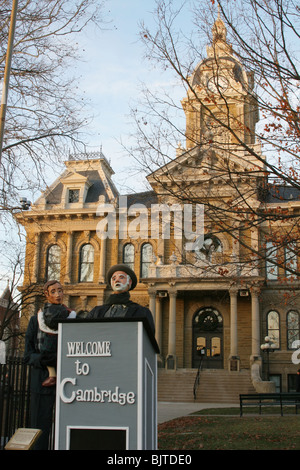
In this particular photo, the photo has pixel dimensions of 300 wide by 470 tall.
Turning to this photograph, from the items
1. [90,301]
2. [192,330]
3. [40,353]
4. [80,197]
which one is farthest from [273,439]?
[80,197]

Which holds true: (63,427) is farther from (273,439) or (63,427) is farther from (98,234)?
(98,234)

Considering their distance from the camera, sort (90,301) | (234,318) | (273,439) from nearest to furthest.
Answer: (273,439) < (234,318) < (90,301)

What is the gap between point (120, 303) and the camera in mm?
5426

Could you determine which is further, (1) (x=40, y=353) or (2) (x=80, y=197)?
(2) (x=80, y=197)

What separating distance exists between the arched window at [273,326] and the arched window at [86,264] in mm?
12544

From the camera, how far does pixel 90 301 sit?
37812mm

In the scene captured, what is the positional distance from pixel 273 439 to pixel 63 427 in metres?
7.53

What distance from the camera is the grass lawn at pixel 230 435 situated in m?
9.36

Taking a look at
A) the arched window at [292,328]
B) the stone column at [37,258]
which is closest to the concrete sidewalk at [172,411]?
the arched window at [292,328]

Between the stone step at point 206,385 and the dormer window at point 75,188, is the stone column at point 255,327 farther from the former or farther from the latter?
the dormer window at point 75,188

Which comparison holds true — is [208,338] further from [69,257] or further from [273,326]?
[69,257]

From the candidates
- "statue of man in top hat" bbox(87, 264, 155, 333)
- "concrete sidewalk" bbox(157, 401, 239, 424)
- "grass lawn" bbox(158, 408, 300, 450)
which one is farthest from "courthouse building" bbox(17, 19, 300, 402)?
"statue of man in top hat" bbox(87, 264, 155, 333)

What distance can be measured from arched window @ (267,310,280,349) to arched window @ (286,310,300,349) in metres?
0.66
